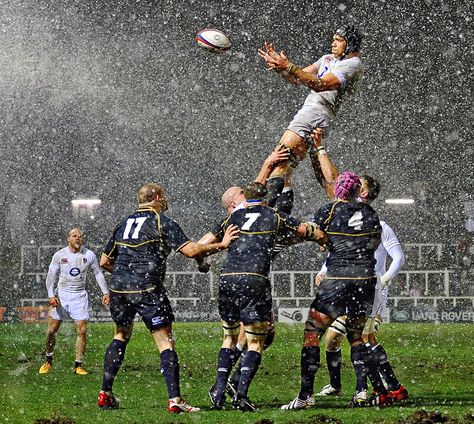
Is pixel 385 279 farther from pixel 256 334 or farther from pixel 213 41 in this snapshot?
pixel 213 41

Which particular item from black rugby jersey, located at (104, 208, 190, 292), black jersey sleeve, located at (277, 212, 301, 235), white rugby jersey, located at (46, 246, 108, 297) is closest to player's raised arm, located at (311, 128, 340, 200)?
black jersey sleeve, located at (277, 212, 301, 235)

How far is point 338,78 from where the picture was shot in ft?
35.4

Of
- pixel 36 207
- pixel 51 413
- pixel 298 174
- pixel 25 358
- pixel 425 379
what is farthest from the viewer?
pixel 298 174

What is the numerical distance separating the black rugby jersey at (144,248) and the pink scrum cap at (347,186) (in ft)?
5.65

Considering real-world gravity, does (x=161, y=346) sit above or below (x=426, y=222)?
below

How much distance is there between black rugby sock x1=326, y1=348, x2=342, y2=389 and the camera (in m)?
11.1

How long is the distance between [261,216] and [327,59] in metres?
2.44

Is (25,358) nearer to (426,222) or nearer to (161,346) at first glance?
(161,346)

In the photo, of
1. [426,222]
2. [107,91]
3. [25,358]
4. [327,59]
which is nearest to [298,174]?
[426,222]

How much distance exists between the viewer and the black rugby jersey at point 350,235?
391 inches

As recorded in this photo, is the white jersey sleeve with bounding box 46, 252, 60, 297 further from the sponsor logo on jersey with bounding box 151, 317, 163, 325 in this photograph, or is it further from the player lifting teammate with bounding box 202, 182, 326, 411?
the player lifting teammate with bounding box 202, 182, 326, 411

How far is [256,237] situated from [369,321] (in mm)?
2357

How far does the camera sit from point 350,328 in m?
10.3

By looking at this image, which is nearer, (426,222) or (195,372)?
(195,372)
